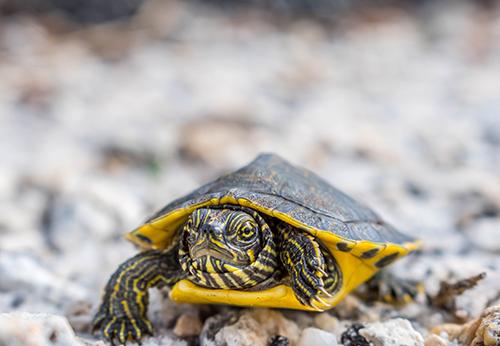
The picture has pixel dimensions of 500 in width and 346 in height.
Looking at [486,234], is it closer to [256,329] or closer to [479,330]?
[479,330]

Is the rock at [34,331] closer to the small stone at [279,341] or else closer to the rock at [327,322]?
the small stone at [279,341]

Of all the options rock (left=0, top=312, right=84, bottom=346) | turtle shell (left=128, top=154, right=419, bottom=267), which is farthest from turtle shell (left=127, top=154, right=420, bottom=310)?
rock (left=0, top=312, right=84, bottom=346)

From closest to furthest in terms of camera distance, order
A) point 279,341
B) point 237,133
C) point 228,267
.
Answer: point 228,267 → point 279,341 → point 237,133

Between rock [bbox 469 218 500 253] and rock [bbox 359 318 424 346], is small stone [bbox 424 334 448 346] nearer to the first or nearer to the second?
rock [bbox 359 318 424 346]

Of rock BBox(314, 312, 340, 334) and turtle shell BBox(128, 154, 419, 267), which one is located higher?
turtle shell BBox(128, 154, 419, 267)

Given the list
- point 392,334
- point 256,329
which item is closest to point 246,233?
point 256,329

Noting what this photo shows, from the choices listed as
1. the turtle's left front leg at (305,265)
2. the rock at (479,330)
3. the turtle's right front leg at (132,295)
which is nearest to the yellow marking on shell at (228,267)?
the turtle's left front leg at (305,265)
